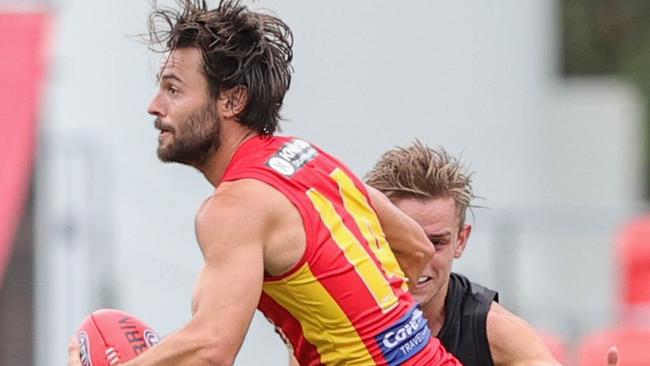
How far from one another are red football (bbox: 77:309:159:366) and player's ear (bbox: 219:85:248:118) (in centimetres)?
79

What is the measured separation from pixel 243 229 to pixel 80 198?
7189 millimetres

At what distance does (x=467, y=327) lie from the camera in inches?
236

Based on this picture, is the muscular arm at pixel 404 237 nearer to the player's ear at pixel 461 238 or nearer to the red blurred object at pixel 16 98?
the player's ear at pixel 461 238

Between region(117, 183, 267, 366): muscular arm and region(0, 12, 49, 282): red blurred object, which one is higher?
region(117, 183, 267, 366): muscular arm

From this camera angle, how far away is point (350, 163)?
14125mm

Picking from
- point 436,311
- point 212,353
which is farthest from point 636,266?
point 212,353

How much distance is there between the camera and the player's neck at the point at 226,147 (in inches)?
213

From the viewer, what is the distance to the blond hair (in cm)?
609

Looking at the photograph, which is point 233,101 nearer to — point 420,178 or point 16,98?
point 420,178

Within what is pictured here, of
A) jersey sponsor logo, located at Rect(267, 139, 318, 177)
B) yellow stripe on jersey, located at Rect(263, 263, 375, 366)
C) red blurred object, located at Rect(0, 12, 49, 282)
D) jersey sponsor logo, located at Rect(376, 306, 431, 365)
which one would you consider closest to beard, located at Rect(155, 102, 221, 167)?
jersey sponsor logo, located at Rect(267, 139, 318, 177)

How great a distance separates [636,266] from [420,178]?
22.3 feet

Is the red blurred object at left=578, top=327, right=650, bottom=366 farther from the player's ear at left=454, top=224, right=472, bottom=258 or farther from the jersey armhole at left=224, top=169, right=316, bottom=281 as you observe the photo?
the jersey armhole at left=224, top=169, right=316, bottom=281

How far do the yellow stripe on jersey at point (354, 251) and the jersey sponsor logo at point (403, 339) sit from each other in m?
0.07

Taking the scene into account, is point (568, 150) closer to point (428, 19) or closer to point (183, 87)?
point (428, 19)
